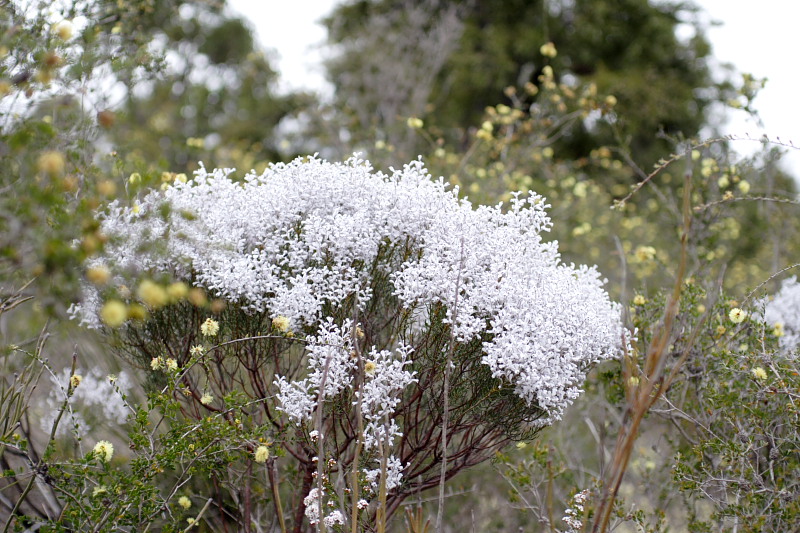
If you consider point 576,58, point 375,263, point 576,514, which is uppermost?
point 576,58

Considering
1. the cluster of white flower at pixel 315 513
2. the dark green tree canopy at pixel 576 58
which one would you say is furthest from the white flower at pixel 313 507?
the dark green tree canopy at pixel 576 58

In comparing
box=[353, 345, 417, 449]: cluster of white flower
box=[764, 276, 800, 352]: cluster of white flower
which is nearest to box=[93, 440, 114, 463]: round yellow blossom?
box=[353, 345, 417, 449]: cluster of white flower

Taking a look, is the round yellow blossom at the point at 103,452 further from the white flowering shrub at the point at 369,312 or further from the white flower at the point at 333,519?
the white flower at the point at 333,519

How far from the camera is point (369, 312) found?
2.60m

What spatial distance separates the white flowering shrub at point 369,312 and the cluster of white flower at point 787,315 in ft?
3.90

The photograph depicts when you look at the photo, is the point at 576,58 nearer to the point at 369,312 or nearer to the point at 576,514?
the point at 369,312

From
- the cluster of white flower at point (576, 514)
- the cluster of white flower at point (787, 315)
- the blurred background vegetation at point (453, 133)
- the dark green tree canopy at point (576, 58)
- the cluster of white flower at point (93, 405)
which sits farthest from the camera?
the dark green tree canopy at point (576, 58)

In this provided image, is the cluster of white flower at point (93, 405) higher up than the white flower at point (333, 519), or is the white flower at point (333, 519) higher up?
the cluster of white flower at point (93, 405)

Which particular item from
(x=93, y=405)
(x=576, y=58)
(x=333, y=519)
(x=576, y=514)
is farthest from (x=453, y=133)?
(x=333, y=519)

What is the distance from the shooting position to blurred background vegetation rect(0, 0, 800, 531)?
6.75 ft

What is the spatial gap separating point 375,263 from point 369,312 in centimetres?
20

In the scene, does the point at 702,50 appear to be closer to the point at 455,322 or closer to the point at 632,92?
the point at 632,92

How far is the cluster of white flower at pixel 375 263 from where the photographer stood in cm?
223

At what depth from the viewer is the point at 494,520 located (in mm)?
4340
